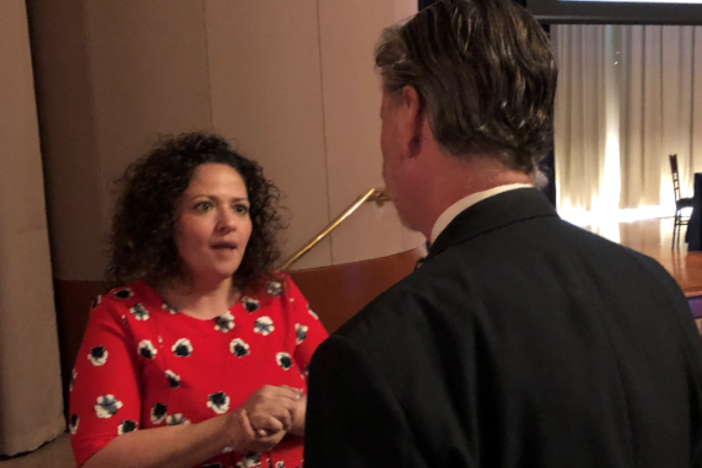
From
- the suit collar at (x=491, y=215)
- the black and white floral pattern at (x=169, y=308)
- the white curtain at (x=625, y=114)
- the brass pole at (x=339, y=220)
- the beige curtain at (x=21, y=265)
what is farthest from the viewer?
the white curtain at (x=625, y=114)

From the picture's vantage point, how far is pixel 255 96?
127 inches

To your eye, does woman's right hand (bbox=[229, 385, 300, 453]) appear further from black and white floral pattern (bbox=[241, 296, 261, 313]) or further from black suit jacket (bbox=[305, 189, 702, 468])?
black suit jacket (bbox=[305, 189, 702, 468])

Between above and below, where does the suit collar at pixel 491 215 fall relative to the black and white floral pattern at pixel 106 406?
above

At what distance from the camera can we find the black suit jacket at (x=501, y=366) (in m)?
0.58

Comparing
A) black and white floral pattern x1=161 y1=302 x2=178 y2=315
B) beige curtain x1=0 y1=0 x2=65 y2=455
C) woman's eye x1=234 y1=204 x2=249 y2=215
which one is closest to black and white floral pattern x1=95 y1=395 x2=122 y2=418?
black and white floral pattern x1=161 y1=302 x2=178 y2=315

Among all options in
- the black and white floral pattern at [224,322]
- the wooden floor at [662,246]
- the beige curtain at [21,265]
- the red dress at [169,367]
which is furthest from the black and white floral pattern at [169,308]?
the wooden floor at [662,246]

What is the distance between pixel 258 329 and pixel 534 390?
996mm

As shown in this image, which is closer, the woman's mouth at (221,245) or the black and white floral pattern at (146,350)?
the black and white floral pattern at (146,350)

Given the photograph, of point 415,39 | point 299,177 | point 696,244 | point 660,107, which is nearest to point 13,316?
point 299,177

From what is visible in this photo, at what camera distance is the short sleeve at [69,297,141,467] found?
127cm

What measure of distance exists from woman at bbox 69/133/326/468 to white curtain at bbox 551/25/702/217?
8322 millimetres

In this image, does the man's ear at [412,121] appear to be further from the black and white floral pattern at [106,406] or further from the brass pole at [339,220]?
the brass pole at [339,220]

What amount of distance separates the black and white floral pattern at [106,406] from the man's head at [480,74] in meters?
0.96

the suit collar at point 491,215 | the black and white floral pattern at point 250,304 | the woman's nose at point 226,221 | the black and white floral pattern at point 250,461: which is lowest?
the black and white floral pattern at point 250,461
